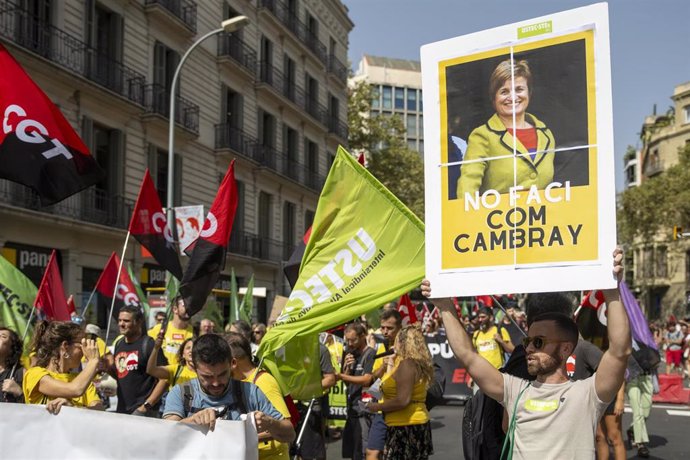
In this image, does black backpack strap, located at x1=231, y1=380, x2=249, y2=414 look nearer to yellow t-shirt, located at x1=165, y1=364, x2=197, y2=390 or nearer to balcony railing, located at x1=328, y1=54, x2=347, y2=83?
yellow t-shirt, located at x1=165, y1=364, x2=197, y2=390

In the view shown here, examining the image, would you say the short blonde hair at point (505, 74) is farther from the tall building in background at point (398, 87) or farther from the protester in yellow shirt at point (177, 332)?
the tall building in background at point (398, 87)

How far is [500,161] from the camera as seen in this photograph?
358 cm

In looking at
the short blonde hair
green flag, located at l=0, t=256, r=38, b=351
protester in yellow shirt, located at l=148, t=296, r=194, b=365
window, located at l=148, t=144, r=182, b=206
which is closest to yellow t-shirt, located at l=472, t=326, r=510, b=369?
protester in yellow shirt, located at l=148, t=296, r=194, b=365

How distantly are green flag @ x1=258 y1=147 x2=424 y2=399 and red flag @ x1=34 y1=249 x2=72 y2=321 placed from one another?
417 cm

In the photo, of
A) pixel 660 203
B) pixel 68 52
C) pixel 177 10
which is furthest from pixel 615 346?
pixel 660 203

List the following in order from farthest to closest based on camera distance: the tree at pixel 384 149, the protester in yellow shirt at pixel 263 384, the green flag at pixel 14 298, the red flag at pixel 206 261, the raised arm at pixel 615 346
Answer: the tree at pixel 384 149 < the green flag at pixel 14 298 < the red flag at pixel 206 261 < the protester in yellow shirt at pixel 263 384 < the raised arm at pixel 615 346

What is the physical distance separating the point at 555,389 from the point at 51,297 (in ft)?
20.5

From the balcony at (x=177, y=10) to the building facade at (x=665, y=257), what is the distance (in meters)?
38.8

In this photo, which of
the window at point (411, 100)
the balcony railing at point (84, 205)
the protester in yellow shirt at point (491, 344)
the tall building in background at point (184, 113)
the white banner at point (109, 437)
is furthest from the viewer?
the window at point (411, 100)

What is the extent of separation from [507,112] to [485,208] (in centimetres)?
43

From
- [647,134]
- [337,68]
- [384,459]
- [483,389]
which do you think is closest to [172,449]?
[483,389]

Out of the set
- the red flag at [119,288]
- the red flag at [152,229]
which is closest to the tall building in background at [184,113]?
the red flag at [119,288]

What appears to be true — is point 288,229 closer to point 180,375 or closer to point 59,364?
point 180,375

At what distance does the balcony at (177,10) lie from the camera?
23703 millimetres
